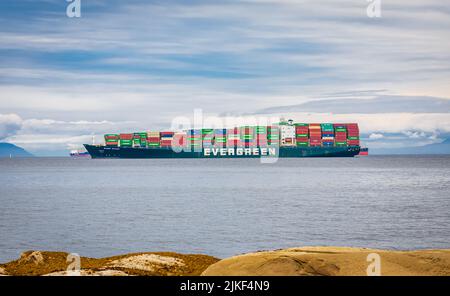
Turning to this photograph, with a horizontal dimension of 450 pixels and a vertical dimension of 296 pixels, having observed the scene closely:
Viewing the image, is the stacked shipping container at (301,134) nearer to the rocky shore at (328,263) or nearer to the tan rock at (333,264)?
the rocky shore at (328,263)

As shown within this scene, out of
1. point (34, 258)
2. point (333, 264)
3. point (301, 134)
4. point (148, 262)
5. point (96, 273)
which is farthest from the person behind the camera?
point (301, 134)

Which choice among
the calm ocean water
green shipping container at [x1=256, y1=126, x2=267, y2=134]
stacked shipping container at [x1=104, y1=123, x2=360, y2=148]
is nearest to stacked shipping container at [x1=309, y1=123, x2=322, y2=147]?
stacked shipping container at [x1=104, y1=123, x2=360, y2=148]

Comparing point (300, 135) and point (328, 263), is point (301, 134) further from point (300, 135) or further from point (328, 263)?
point (328, 263)

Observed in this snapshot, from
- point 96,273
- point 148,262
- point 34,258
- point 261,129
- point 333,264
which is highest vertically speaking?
point 261,129

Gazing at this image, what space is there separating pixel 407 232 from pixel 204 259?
20.6 metres

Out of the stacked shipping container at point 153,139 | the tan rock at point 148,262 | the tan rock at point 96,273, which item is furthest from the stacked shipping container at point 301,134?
the tan rock at point 96,273

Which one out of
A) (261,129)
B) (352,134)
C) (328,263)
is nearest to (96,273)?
(328,263)

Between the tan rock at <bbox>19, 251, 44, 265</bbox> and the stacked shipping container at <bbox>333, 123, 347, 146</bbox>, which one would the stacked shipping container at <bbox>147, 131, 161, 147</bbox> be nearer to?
the stacked shipping container at <bbox>333, 123, 347, 146</bbox>

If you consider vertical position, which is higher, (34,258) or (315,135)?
(315,135)

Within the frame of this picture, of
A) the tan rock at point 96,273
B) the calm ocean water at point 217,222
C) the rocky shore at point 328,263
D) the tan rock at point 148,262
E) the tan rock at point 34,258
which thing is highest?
the rocky shore at point 328,263

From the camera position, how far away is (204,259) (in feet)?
52.6

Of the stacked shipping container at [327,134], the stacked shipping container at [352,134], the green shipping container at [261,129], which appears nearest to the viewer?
the stacked shipping container at [327,134]

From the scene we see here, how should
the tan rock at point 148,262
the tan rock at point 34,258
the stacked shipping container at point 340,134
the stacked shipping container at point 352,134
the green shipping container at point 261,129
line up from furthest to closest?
the green shipping container at point 261,129 → the stacked shipping container at point 352,134 → the stacked shipping container at point 340,134 → the tan rock at point 34,258 → the tan rock at point 148,262
